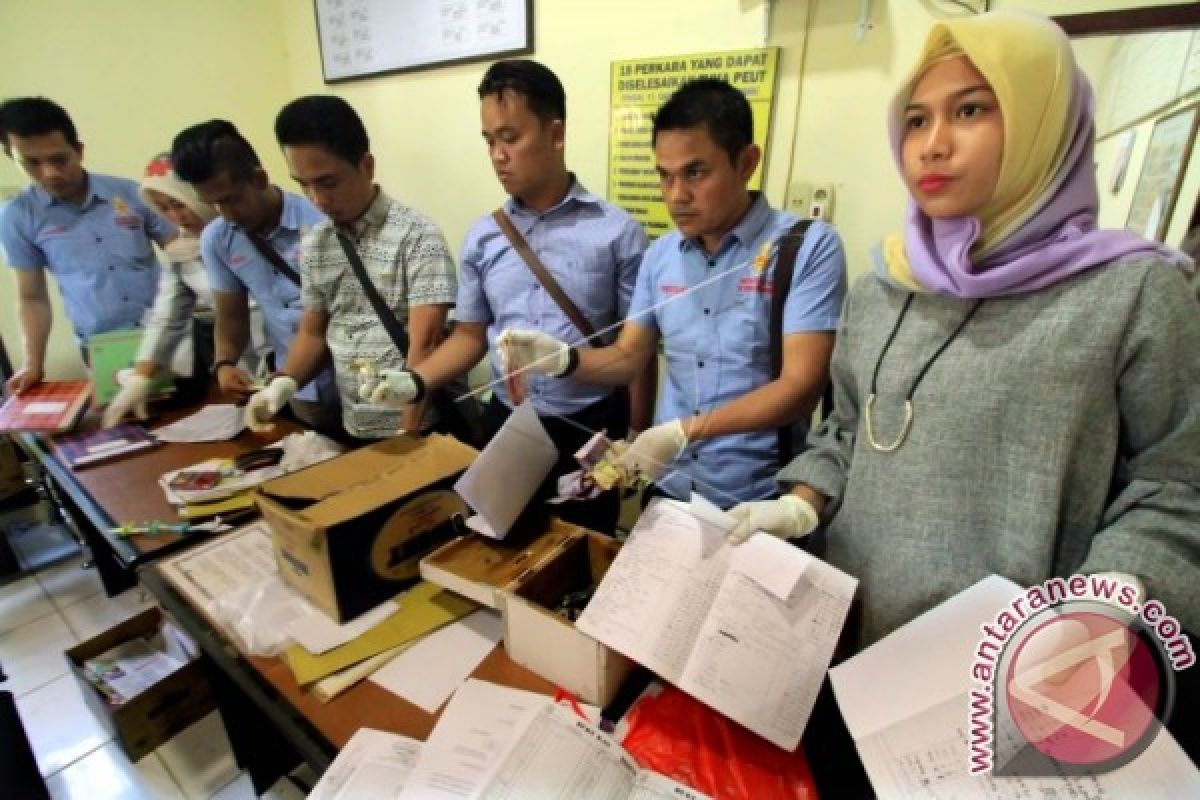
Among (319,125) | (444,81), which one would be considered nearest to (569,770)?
(319,125)

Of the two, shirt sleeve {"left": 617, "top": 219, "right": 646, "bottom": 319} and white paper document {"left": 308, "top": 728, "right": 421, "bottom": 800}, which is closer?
white paper document {"left": 308, "top": 728, "right": 421, "bottom": 800}

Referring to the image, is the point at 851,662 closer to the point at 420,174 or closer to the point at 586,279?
the point at 586,279

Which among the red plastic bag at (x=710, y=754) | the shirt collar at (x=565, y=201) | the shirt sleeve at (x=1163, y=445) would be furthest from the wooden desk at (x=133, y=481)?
the shirt sleeve at (x=1163, y=445)

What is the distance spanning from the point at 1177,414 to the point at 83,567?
354 centimetres

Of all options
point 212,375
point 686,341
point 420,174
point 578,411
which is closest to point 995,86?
point 686,341

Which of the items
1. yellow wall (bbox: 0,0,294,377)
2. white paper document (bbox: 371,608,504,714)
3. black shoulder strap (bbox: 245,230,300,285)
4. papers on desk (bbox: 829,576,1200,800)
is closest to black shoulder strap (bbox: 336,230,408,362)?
black shoulder strap (bbox: 245,230,300,285)

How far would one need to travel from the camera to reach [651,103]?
199 centimetres

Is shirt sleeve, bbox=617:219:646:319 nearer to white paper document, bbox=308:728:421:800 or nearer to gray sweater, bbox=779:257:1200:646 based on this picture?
gray sweater, bbox=779:257:1200:646

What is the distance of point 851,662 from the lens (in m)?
0.71

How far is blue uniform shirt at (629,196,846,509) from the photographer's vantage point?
1129 millimetres

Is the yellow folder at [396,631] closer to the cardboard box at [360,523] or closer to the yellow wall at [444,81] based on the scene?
the cardboard box at [360,523]

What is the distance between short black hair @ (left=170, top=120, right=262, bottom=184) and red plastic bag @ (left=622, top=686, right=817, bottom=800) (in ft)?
6.12

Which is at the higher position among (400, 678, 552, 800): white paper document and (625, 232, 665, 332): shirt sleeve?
(625, 232, 665, 332): shirt sleeve

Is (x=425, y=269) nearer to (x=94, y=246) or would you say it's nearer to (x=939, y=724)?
(x=939, y=724)
